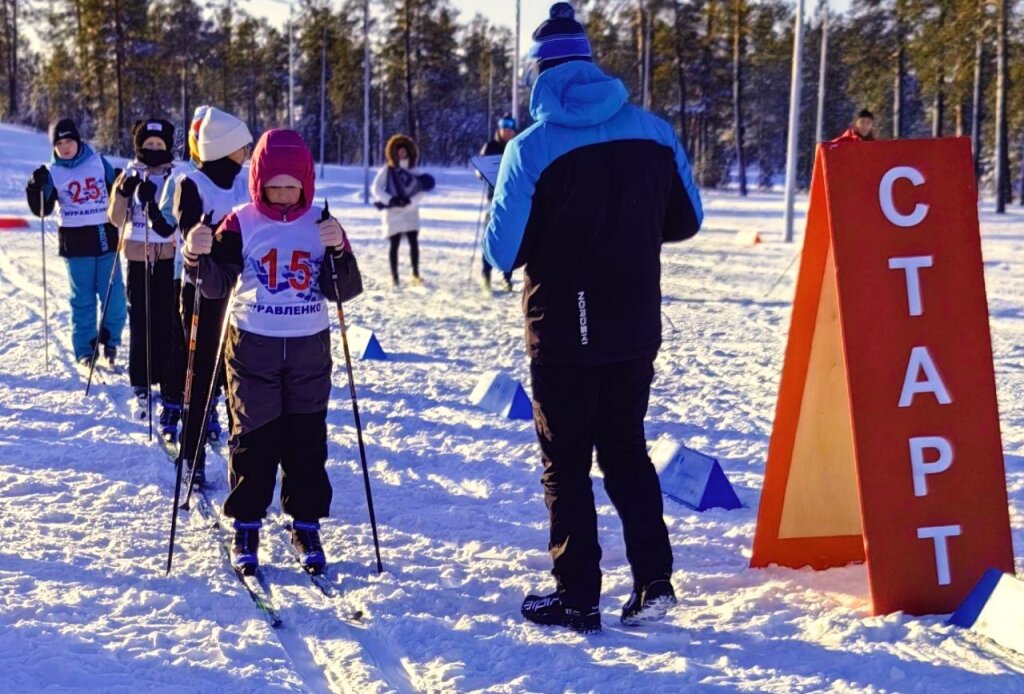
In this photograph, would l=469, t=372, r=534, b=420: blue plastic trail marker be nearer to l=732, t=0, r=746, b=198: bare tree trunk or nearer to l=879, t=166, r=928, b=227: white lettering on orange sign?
l=879, t=166, r=928, b=227: white lettering on orange sign

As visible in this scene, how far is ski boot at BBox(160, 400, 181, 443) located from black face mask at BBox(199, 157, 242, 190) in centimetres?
146

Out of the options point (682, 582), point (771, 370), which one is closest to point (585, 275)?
point (682, 582)

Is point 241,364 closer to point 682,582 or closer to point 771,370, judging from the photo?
point 682,582

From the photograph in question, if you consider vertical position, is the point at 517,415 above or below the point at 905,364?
below

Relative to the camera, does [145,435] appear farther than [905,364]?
Yes

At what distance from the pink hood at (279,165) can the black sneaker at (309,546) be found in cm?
124

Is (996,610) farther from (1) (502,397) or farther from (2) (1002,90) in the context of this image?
(2) (1002,90)

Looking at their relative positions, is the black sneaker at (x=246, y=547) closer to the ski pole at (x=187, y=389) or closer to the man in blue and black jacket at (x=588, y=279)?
the ski pole at (x=187, y=389)

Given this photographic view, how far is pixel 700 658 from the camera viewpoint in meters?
Result: 3.36

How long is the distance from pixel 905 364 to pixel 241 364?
95.2 inches

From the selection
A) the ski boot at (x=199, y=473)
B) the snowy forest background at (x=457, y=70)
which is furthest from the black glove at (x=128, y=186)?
the snowy forest background at (x=457, y=70)

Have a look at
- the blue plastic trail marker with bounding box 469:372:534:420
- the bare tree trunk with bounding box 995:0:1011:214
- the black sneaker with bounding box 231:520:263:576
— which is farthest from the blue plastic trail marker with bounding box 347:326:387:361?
the bare tree trunk with bounding box 995:0:1011:214

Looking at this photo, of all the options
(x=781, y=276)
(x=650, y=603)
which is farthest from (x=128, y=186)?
(x=781, y=276)

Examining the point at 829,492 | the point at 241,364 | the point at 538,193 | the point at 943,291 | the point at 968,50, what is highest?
the point at 968,50
